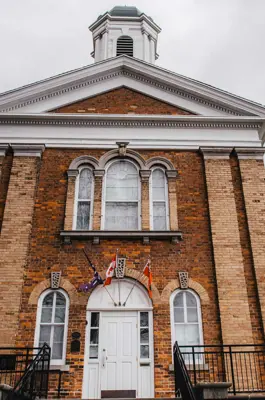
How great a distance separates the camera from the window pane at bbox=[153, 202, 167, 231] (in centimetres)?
1237

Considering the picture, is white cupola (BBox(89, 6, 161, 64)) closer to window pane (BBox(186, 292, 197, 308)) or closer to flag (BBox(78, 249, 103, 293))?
flag (BBox(78, 249, 103, 293))

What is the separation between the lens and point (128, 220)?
40.8 feet

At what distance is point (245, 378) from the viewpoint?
1021 centimetres

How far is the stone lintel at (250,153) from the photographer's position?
43.7 ft

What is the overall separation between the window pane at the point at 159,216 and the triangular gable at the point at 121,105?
3317 millimetres

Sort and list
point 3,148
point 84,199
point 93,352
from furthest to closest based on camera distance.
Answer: point 3,148, point 84,199, point 93,352

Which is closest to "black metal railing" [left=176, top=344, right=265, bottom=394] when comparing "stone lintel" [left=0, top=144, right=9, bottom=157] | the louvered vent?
"stone lintel" [left=0, top=144, right=9, bottom=157]

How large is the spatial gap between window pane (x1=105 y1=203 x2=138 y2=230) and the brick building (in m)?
0.03

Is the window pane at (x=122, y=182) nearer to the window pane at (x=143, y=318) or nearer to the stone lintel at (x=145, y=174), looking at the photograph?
the stone lintel at (x=145, y=174)

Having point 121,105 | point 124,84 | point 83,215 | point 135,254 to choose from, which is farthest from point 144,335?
point 124,84

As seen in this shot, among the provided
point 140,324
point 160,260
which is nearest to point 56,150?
point 160,260

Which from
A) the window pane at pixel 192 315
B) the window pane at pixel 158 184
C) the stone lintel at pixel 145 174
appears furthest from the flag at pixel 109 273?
the stone lintel at pixel 145 174

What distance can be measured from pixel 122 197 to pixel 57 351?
462 cm

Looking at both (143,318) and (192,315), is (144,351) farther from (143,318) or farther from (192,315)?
(192,315)
